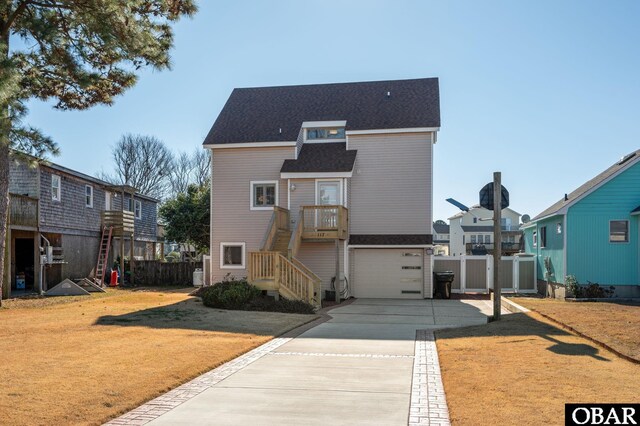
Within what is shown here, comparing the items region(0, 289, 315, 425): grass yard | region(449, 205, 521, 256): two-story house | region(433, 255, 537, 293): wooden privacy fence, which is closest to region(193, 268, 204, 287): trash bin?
region(0, 289, 315, 425): grass yard

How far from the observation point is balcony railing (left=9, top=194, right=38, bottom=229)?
20984 millimetres

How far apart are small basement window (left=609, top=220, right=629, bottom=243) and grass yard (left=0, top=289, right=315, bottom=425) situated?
44.7ft

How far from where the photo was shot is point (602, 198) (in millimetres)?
21641

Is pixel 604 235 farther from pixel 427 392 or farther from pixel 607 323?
pixel 427 392

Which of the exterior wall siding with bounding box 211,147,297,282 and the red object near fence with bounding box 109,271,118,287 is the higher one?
the exterior wall siding with bounding box 211,147,297,282

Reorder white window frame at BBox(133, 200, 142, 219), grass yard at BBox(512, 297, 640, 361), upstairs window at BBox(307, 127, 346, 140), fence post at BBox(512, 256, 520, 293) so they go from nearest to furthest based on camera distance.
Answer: grass yard at BBox(512, 297, 640, 361) < upstairs window at BBox(307, 127, 346, 140) < fence post at BBox(512, 256, 520, 293) < white window frame at BBox(133, 200, 142, 219)

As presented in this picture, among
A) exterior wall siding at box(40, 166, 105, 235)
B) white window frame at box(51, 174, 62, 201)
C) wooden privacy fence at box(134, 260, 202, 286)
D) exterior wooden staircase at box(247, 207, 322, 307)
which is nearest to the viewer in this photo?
exterior wooden staircase at box(247, 207, 322, 307)

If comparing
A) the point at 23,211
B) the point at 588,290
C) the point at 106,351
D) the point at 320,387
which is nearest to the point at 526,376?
the point at 320,387

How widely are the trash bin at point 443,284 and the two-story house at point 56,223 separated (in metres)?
15.5

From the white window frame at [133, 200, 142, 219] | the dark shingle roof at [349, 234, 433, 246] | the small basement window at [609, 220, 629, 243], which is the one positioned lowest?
the dark shingle roof at [349, 234, 433, 246]

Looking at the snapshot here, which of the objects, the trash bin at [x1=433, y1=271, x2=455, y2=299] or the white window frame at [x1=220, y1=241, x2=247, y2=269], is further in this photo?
the white window frame at [x1=220, y1=241, x2=247, y2=269]

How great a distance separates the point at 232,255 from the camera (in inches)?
939

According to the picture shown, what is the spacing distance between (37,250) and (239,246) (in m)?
8.27

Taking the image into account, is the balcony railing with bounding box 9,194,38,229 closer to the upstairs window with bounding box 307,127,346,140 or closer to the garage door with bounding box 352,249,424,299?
the upstairs window with bounding box 307,127,346,140
